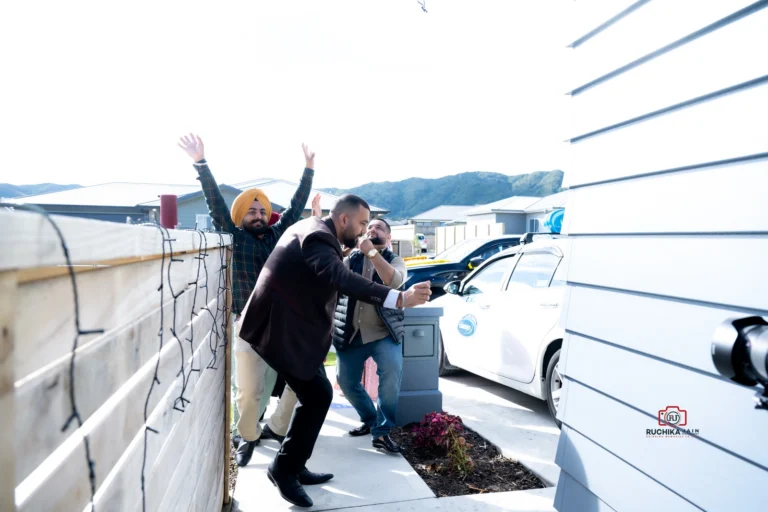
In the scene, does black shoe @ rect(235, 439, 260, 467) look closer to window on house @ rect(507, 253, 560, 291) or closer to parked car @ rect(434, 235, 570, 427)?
parked car @ rect(434, 235, 570, 427)

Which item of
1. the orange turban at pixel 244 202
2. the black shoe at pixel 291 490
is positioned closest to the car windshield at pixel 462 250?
the orange turban at pixel 244 202

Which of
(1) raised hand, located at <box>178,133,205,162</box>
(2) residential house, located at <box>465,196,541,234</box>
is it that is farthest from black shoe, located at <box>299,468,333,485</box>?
(2) residential house, located at <box>465,196,541,234</box>

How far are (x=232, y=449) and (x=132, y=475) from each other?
3424 mm

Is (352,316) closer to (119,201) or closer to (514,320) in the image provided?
(514,320)

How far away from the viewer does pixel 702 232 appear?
1892 millimetres

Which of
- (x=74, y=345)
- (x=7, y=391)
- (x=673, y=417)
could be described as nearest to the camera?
(x=7, y=391)

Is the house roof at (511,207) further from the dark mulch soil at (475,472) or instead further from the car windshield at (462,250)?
the dark mulch soil at (475,472)

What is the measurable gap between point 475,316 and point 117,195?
2486 centimetres

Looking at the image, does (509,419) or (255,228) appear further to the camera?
(509,419)

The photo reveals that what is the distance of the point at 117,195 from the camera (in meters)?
25.9

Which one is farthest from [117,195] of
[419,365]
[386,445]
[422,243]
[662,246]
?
[662,246]

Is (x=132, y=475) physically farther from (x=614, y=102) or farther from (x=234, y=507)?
(x=234, y=507)

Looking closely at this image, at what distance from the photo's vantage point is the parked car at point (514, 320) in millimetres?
4652

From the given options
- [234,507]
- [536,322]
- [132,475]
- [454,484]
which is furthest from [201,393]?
[536,322]
